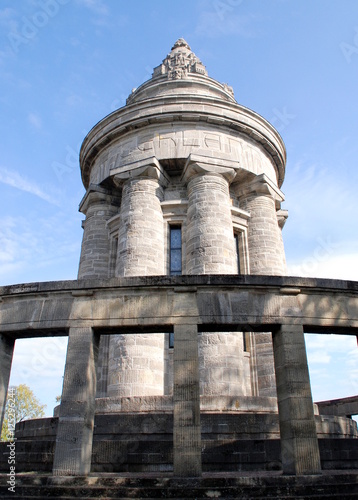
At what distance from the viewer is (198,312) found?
→ 27.3 feet

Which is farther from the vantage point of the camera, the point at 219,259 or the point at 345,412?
the point at 345,412

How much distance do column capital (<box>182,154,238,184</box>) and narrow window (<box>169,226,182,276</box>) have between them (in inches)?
78.9

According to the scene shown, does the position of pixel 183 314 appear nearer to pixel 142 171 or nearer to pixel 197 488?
pixel 197 488

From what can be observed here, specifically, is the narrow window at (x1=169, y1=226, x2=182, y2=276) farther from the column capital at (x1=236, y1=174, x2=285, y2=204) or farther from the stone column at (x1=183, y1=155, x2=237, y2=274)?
the column capital at (x1=236, y1=174, x2=285, y2=204)

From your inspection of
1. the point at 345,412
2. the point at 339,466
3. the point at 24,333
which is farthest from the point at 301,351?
the point at 345,412

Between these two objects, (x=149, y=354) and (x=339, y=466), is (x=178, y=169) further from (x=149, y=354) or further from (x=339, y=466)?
(x=339, y=466)

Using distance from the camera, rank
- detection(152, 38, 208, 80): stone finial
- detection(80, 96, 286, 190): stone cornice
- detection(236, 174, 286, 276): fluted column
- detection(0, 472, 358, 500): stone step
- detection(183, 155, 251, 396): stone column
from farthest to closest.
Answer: detection(152, 38, 208, 80): stone finial < detection(80, 96, 286, 190): stone cornice < detection(236, 174, 286, 276): fluted column < detection(183, 155, 251, 396): stone column < detection(0, 472, 358, 500): stone step

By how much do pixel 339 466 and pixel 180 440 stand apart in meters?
4.43

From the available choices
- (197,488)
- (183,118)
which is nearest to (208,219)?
(183,118)

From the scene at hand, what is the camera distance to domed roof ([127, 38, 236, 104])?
1981 cm

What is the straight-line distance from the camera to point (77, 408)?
25.5 ft

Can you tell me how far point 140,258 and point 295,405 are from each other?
799cm

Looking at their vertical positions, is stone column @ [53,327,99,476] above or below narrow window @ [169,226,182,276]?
→ below

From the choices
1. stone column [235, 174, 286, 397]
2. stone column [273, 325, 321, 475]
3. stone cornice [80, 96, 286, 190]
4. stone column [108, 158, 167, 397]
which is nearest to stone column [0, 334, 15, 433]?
stone column [108, 158, 167, 397]
